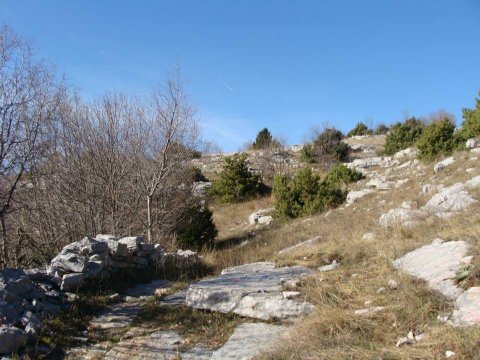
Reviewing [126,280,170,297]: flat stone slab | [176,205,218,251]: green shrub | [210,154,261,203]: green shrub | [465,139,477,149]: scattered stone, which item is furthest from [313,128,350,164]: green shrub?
[126,280,170,297]: flat stone slab

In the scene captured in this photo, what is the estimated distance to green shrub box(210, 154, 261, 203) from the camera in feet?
65.9

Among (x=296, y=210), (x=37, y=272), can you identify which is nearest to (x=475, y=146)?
(x=296, y=210)

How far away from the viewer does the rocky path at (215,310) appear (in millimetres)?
3416

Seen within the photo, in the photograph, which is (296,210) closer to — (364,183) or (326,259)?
(364,183)

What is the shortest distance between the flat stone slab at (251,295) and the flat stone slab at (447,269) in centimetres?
116

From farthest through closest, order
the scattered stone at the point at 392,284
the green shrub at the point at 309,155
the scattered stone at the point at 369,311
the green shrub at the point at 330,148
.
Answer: the green shrub at the point at 309,155
the green shrub at the point at 330,148
the scattered stone at the point at 392,284
the scattered stone at the point at 369,311

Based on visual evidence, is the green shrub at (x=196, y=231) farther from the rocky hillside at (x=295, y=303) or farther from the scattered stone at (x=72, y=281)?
the scattered stone at (x=72, y=281)

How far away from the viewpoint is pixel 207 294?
174 inches

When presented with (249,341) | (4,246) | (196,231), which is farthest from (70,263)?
(196,231)

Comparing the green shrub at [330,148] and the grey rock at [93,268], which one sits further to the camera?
the green shrub at [330,148]

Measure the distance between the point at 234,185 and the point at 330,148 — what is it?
8.10 metres

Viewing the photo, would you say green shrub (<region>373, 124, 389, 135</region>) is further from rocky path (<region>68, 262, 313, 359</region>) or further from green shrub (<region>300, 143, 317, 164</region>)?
rocky path (<region>68, 262, 313, 359</region>)

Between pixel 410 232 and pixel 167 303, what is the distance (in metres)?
3.49

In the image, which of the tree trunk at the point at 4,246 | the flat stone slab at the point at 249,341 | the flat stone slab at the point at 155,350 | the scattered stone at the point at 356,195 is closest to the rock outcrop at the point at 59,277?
the flat stone slab at the point at 155,350
